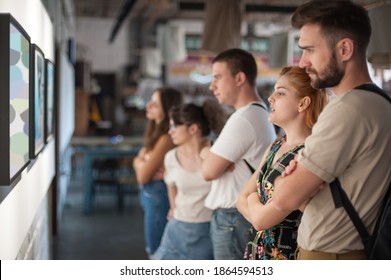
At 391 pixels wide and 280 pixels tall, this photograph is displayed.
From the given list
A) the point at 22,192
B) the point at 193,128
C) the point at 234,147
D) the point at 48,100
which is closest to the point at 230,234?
the point at 234,147

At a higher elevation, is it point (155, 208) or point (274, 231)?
Answer: point (274, 231)

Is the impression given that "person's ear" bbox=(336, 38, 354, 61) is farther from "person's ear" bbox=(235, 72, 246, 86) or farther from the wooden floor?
the wooden floor

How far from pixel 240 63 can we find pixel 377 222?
4.69 ft

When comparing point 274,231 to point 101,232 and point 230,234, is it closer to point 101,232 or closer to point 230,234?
point 230,234

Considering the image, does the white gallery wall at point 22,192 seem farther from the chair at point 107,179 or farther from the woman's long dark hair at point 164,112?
the chair at point 107,179

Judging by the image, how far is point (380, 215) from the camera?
5.99ft

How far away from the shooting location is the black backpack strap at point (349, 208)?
1.80 m

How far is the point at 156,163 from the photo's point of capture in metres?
4.31

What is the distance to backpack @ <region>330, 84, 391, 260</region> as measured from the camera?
5.84ft

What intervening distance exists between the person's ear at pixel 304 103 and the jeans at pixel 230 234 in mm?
892

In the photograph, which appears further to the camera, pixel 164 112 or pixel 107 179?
pixel 107 179

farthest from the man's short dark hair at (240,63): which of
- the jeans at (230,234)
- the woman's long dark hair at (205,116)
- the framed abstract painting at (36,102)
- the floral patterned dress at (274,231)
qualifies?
the framed abstract painting at (36,102)

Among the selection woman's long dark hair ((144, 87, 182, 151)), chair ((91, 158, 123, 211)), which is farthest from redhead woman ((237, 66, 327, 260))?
chair ((91, 158, 123, 211))

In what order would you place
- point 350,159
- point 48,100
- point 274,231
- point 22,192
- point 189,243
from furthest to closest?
1. point 48,100
2. point 189,243
3. point 22,192
4. point 274,231
5. point 350,159
